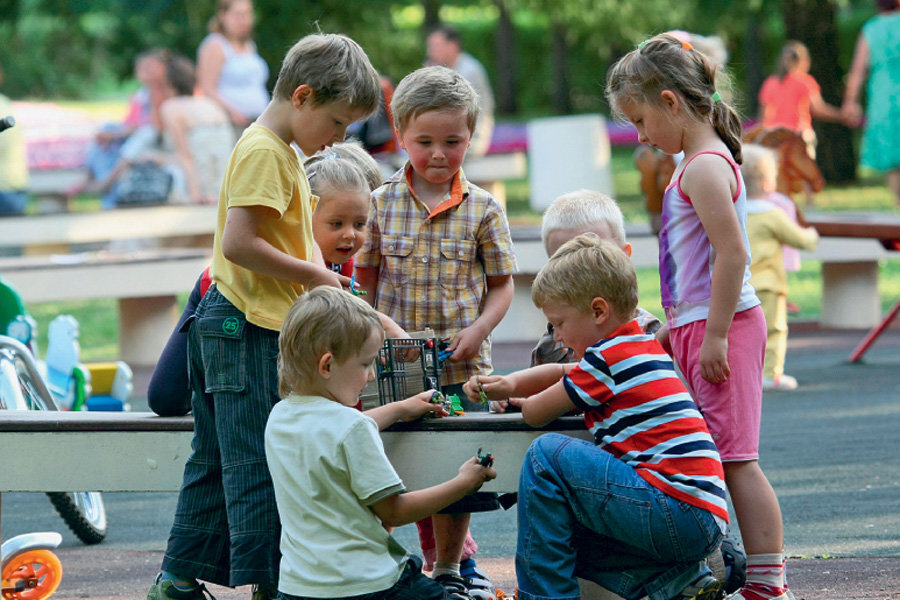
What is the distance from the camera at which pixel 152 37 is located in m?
21.4

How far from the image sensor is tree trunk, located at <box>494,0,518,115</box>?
36.3 meters

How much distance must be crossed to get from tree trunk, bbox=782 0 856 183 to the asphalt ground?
1407 cm

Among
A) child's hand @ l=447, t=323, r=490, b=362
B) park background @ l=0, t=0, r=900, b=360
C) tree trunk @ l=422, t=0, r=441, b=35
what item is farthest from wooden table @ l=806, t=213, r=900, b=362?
tree trunk @ l=422, t=0, r=441, b=35

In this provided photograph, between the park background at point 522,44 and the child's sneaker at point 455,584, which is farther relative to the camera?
the park background at point 522,44

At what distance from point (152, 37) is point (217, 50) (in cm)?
966

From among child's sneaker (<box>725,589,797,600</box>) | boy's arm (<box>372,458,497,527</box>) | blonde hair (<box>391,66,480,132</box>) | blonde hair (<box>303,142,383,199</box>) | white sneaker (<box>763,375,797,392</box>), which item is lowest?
white sneaker (<box>763,375,797,392</box>)

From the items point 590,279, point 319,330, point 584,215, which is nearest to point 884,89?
point 584,215

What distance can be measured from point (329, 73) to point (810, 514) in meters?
2.80

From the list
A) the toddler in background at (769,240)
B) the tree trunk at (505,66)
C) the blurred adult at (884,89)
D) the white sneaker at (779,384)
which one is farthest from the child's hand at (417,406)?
the tree trunk at (505,66)

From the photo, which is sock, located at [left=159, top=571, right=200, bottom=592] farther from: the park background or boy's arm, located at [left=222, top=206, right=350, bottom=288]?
the park background

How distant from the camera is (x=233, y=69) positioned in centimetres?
1253

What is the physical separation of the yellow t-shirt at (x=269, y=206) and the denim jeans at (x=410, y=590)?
2.35 feet

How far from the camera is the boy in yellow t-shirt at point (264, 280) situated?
10.9 feet

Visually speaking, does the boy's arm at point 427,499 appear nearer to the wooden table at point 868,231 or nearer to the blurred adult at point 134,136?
the wooden table at point 868,231
